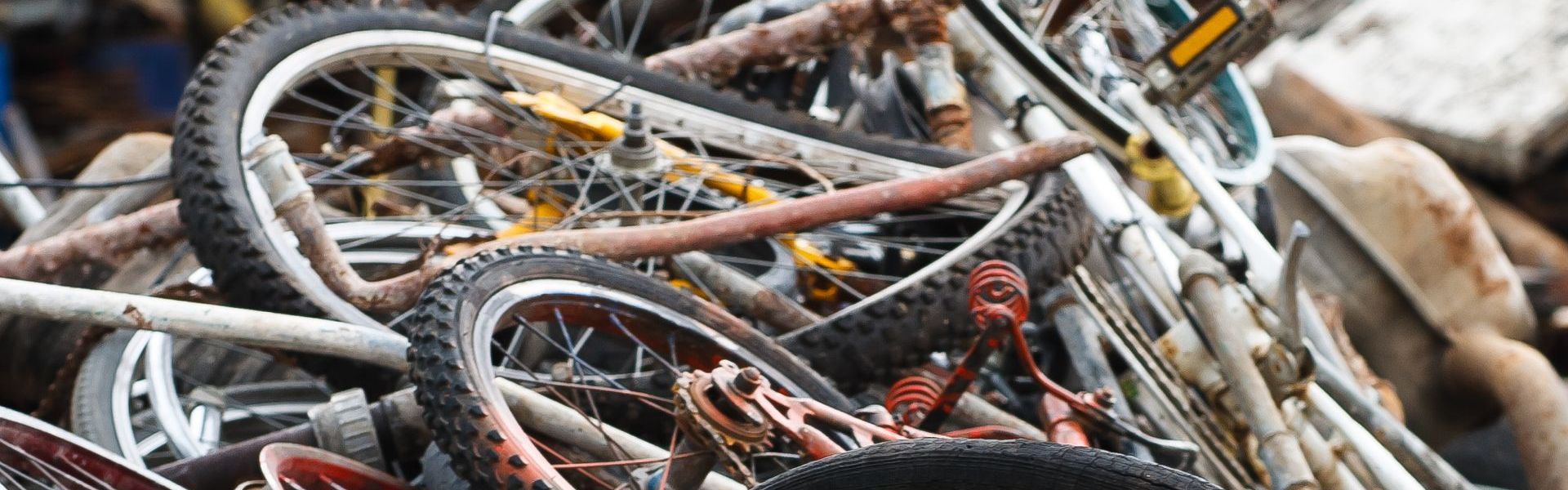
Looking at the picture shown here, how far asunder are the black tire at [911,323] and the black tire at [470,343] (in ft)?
0.63

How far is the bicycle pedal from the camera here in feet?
11.8

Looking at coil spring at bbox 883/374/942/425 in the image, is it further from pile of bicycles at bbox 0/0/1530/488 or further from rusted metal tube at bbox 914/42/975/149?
rusted metal tube at bbox 914/42/975/149

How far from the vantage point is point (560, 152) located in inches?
134

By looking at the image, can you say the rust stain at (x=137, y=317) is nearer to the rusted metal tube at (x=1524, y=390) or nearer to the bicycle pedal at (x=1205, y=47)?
the bicycle pedal at (x=1205, y=47)

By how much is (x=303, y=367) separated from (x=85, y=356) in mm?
476

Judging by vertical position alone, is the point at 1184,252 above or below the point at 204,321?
below

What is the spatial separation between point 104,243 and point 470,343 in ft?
4.62

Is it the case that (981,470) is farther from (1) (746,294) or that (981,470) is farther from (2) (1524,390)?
(2) (1524,390)

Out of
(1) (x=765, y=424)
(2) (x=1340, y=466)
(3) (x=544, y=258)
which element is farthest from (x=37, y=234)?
(2) (x=1340, y=466)

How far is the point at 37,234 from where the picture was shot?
383 cm

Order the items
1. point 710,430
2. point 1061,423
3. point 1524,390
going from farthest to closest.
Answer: point 1524,390, point 1061,423, point 710,430

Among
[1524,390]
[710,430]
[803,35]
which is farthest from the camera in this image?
[1524,390]

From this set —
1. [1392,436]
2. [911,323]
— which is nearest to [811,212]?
[911,323]

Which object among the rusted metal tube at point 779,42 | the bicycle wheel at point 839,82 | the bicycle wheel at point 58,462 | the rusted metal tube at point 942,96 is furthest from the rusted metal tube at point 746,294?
the bicycle wheel at point 58,462
